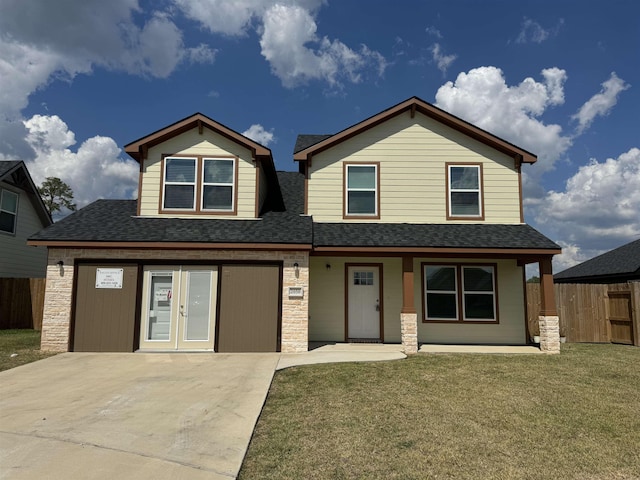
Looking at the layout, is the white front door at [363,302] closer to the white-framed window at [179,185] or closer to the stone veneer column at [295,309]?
the stone veneer column at [295,309]

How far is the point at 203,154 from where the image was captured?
1231 centimetres

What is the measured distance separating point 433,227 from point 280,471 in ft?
32.3

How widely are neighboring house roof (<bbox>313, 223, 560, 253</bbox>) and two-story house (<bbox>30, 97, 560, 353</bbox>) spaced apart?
2.3 inches

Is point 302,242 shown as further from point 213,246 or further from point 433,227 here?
point 433,227

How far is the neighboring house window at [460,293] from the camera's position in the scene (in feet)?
41.5

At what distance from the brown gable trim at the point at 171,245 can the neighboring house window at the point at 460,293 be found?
4.65 m

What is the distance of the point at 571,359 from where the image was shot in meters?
10.2

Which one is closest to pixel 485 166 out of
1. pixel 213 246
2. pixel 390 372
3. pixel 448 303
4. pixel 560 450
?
pixel 448 303

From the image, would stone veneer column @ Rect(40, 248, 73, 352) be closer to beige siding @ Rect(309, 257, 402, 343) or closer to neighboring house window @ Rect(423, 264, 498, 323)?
beige siding @ Rect(309, 257, 402, 343)

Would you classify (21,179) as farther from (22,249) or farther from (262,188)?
(262,188)

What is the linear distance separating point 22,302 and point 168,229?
8828 mm

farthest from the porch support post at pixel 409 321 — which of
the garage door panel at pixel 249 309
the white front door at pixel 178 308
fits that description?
the white front door at pixel 178 308

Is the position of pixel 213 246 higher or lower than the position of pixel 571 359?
higher

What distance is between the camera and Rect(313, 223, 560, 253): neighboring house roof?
1121cm
